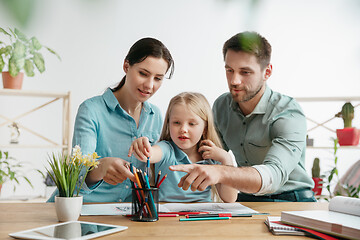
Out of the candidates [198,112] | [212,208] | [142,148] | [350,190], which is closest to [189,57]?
[350,190]

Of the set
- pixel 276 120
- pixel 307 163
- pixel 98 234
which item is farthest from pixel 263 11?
pixel 307 163

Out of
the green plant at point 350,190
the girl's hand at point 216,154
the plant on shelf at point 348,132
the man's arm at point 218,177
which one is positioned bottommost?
the green plant at point 350,190

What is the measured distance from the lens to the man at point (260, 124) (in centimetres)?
172

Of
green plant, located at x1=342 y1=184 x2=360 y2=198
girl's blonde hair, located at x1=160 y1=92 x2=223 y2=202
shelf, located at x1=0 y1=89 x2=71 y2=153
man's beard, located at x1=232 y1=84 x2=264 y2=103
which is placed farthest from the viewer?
shelf, located at x1=0 y1=89 x2=71 y2=153

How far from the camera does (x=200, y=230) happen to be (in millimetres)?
949

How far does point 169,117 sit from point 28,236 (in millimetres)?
1045

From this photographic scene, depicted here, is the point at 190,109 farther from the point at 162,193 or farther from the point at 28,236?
the point at 28,236

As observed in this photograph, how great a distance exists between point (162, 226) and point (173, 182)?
0.70m

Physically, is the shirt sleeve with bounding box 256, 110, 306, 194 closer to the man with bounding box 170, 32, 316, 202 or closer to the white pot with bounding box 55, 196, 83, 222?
the man with bounding box 170, 32, 316, 202

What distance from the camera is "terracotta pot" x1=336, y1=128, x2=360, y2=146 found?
9.93 feet

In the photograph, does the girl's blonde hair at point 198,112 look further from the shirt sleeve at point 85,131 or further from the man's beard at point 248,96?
the shirt sleeve at point 85,131

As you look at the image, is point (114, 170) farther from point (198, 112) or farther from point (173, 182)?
point (198, 112)

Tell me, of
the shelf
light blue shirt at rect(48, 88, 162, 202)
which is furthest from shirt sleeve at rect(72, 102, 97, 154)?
the shelf

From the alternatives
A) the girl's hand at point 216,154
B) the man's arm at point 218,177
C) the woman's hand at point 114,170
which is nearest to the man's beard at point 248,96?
the girl's hand at point 216,154
